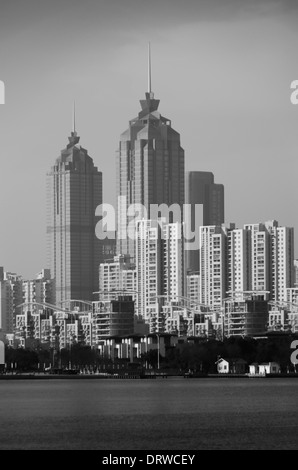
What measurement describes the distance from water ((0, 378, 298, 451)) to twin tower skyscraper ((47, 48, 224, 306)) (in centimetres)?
9037

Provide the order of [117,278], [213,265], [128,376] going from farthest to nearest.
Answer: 1. [117,278]
2. [213,265]
3. [128,376]

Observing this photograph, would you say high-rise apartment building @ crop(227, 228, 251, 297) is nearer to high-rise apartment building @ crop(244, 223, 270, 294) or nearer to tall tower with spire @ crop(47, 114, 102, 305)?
high-rise apartment building @ crop(244, 223, 270, 294)

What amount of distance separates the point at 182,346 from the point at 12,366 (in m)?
10.4

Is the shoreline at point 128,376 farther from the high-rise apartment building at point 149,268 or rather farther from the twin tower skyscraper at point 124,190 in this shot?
the twin tower skyscraper at point 124,190

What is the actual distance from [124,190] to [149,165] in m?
3.29

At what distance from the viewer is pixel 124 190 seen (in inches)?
6575

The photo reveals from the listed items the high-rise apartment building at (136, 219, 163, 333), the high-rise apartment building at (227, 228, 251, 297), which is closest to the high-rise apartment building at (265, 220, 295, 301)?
the high-rise apartment building at (227, 228, 251, 297)

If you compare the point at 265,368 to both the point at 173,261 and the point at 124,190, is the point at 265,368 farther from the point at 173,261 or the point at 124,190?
the point at 124,190

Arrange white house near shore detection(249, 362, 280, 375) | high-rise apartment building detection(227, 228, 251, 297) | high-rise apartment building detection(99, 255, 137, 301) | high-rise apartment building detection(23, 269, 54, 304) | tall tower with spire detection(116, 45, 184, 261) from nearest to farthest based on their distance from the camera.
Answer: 1. white house near shore detection(249, 362, 280, 375)
2. high-rise apartment building detection(227, 228, 251, 297)
3. high-rise apartment building detection(99, 255, 137, 301)
4. high-rise apartment building detection(23, 269, 54, 304)
5. tall tower with spire detection(116, 45, 184, 261)

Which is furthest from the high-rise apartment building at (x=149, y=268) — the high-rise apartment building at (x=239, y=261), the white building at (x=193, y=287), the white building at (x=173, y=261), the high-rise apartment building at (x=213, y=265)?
the high-rise apartment building at (x=239, y=261)

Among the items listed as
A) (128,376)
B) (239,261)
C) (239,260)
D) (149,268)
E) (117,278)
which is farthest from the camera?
(117,278)

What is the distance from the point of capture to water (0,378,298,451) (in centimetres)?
3962

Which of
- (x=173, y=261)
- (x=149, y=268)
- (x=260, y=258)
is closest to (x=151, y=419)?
(x=260, y=258)
